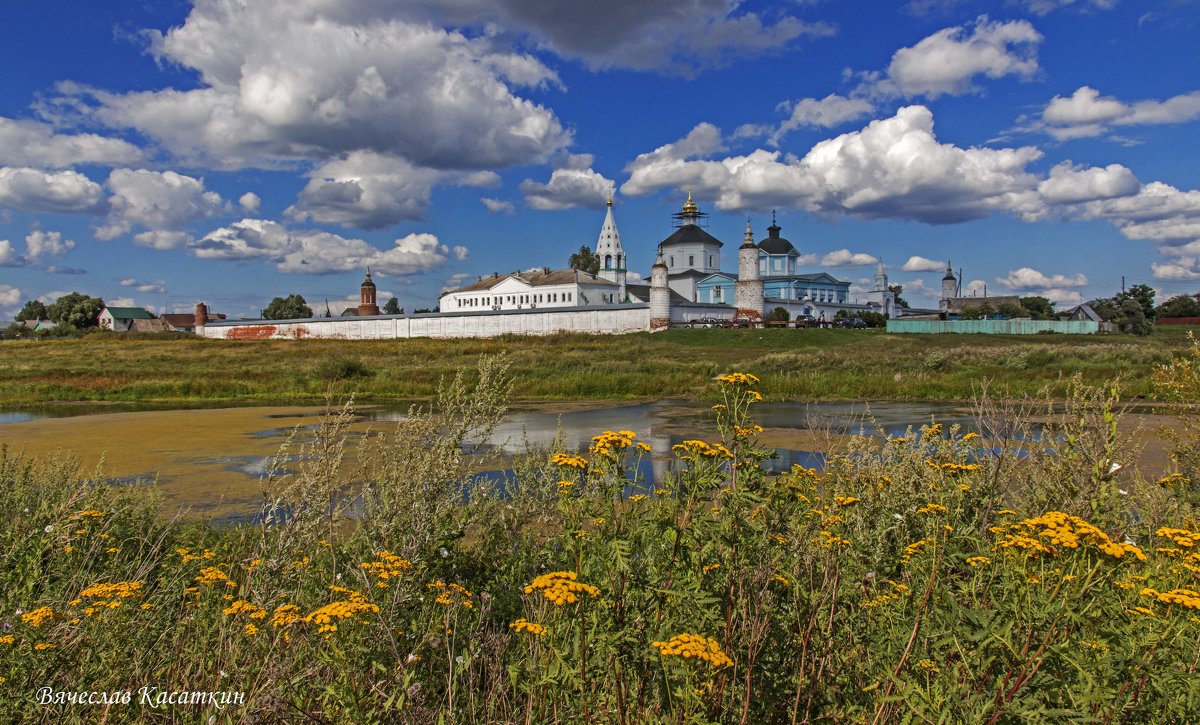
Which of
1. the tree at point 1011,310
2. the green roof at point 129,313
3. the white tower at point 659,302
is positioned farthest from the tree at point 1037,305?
the green roof at point 129,313

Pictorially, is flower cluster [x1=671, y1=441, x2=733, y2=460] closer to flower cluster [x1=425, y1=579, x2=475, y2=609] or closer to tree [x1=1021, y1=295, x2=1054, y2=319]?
flower cluster [x1=425, y1=579, x2=475, y2=609]

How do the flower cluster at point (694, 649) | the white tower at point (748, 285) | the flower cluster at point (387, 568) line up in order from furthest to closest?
1. the white tower at point (748, 285)
2. the flower cluster at point (387, 568)
3. the flower cluster at point (694, 649)

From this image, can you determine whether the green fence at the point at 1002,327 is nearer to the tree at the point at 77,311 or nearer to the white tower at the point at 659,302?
the white tower at the point at 659,302

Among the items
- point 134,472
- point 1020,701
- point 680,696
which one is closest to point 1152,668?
point 1020,701

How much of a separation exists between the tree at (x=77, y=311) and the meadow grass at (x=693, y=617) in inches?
3885

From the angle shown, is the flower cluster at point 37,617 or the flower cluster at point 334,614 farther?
the flower cluster at point 37,617

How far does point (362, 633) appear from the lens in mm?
2477

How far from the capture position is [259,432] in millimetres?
17516

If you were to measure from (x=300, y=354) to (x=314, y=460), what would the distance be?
42221 mm

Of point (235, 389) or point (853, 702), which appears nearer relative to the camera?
point (853, 702)

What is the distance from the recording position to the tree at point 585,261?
80562 millimetres

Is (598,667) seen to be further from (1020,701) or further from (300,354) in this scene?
(300,354)

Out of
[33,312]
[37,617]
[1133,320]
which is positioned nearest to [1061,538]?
[37,617]

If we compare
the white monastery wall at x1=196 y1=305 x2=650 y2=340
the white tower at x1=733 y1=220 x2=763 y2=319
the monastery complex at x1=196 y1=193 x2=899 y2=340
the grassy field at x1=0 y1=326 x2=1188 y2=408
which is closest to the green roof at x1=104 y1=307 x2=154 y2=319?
the monastery complex at x1=196 y1=193 x2=899 y2=340
